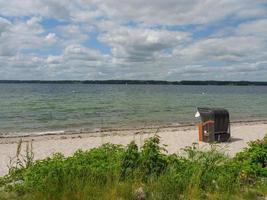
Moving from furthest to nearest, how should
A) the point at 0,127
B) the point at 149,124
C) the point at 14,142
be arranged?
the point at 149,124, the point at 0,127, the point at 14,142

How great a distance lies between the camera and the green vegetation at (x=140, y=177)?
A: 4.77 m

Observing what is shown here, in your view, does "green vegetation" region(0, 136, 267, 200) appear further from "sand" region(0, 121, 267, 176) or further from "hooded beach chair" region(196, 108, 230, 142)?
"hooded beach chair" region(196, 108, 230, 142)

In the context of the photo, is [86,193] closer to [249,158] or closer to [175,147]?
[249,158]

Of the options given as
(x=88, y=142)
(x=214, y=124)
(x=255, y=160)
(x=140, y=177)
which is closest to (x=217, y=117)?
(x=214, y=124)

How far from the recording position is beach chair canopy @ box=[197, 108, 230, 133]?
13.9 m

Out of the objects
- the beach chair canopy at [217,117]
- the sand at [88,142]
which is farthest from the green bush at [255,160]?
the beach chair canopy at [217,117]

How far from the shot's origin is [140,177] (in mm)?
5516

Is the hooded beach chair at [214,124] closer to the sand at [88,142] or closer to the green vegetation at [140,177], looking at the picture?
the sand at [88,142]

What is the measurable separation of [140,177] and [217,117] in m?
9.02

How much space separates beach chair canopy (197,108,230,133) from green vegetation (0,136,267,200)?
7140mm

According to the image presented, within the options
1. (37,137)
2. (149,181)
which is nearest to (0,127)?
(37,137)

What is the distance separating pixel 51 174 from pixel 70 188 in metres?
0.62

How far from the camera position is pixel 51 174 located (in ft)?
17.0

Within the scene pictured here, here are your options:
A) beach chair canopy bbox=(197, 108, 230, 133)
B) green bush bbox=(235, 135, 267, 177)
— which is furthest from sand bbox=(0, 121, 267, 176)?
green bush bbox=(235, 135, 267, 177)
